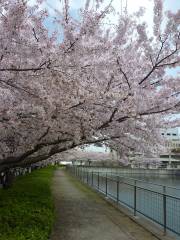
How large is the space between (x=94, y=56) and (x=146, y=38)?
146cm

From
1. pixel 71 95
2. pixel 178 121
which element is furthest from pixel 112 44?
pixel 178 121

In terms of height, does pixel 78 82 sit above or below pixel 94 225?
above

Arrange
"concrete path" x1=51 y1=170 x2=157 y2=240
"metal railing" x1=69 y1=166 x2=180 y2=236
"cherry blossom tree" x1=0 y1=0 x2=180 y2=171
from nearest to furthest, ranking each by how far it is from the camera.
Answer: "cherry blossom tree" x1=0 y1=0 x2=180 y2=171 < "concrete path" x1=51 y1=170 x2=157 y2=240 < "metal railing" x1=69 y1=166 x2=180 y2=236

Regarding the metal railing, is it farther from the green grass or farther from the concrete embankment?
the green grass

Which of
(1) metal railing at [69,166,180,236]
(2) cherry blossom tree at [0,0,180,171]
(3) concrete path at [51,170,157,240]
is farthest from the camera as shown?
(1) metal railing at [69,166,180,236]

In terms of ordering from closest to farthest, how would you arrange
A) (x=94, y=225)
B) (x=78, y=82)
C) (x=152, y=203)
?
1. (x=78, y=82)
2. (x=94, y=225)
3. (x=152, y=203)

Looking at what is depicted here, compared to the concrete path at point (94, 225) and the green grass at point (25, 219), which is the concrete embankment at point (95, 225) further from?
the green grass at point (25, 219)

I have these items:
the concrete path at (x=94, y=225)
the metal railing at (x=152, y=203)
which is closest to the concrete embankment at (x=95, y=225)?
the concrete path at (x=94, y=225)

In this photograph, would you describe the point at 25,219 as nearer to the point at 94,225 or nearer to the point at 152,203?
the point at 94,225

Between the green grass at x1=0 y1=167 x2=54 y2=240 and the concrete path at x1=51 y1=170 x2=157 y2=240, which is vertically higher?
the green grass at x1=0 y1=167 x2=54 y2=240

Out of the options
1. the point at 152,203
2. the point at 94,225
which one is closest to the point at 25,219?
the point at 94,225

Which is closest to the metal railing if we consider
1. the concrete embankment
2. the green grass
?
the concrete embankment

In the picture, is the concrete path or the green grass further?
the concrete path

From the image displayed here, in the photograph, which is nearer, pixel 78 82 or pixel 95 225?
pixel 78 82
